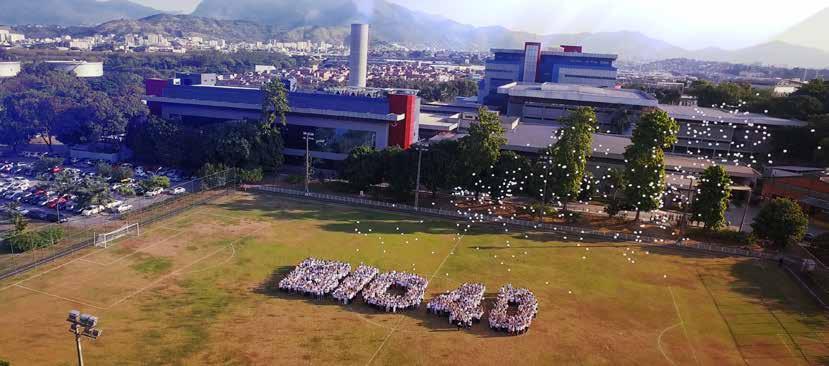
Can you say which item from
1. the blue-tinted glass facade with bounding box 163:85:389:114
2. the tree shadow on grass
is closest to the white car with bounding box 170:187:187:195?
the blue-tinted glass facade with bounding box 163:85:389:114

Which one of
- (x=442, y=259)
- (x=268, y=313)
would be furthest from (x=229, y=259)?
(x=442, y=259)

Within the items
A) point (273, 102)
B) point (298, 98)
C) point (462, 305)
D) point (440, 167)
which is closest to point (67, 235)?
point (273, 102)

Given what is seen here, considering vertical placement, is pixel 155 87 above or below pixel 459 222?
above

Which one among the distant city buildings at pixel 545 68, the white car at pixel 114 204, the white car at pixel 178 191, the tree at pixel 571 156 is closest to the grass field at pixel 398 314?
the tree at pixel 571 156

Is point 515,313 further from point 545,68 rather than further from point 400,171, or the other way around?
point 545,68

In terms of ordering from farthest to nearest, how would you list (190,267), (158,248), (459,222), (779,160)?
1. (779,160)
2. (459,222)
3. (158,248)
4. (190,267)

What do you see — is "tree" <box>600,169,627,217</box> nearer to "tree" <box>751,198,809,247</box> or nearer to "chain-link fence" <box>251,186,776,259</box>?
"chain-link fence" <box>251,186,776,259</box>

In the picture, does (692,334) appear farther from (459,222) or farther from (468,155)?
(468,155)
